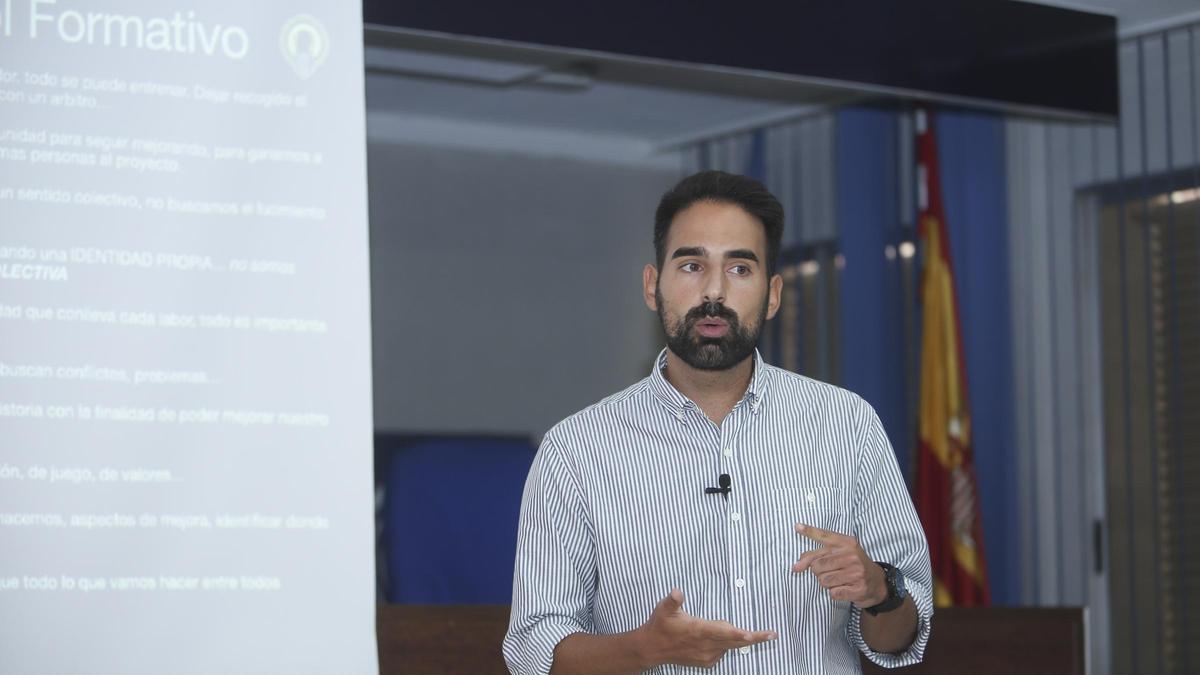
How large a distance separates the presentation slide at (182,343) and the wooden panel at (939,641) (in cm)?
137

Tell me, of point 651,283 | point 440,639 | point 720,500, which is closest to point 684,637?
point 720,500

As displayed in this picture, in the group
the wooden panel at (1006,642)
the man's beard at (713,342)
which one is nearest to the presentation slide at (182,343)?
the man's beard at (713,342)

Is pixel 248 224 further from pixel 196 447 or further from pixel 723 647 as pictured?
pixel 723 647

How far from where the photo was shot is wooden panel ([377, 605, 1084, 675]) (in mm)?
3357

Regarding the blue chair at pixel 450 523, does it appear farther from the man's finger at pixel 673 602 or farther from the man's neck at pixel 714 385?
the man's finger at pixel 673 602

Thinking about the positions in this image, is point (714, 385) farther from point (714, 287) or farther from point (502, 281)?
point (502, 281)

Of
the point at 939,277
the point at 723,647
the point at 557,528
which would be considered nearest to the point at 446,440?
the point at 939,277

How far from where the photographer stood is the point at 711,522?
238 centimetres

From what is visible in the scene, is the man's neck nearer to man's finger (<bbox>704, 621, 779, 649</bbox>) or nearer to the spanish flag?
man's finger (<bbox>704, 621, 779, 649</bbox>)

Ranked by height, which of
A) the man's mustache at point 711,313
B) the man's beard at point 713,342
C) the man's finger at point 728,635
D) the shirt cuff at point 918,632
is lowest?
the shirt cuff at point 918,632

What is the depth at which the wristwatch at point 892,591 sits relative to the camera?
2.34 meters

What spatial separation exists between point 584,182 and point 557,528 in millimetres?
5002

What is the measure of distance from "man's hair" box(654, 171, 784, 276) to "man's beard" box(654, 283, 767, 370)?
0.15 m

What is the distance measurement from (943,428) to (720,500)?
10.0 ft
